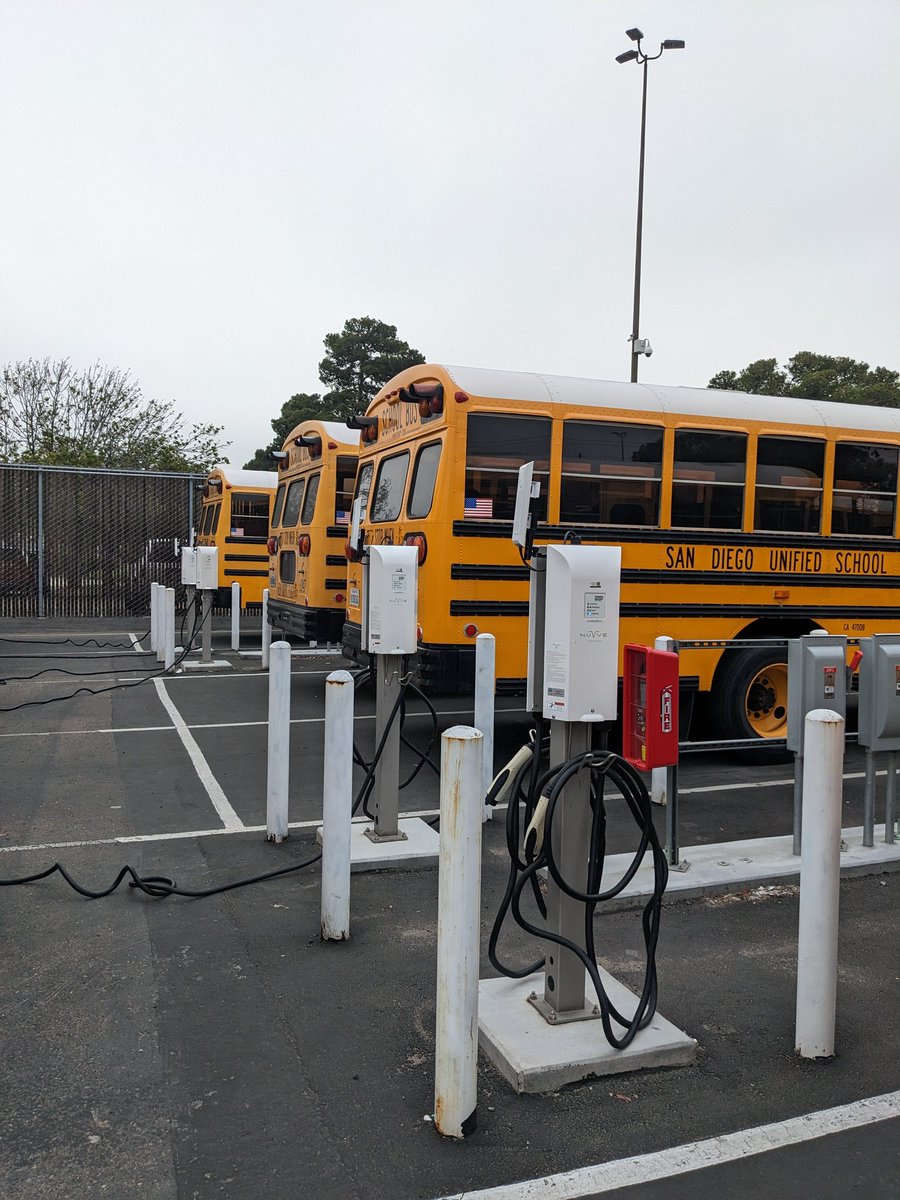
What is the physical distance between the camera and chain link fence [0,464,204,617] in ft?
65.8

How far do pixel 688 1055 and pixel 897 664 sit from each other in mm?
2820

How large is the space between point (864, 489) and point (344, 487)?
5744 mm

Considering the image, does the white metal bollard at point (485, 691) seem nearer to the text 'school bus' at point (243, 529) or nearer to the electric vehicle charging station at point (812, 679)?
the electric vehicle charging station at point (812, 679)

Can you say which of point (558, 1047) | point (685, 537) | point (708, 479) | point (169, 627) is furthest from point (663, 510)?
point (169, 627)

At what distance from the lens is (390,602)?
214 inches

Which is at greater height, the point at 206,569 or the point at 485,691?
the point at 206,569

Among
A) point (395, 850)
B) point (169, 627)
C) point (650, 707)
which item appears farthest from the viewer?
point (169, 627)

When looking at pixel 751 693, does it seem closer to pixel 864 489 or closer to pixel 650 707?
pixel 864 489

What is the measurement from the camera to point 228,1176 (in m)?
2.73

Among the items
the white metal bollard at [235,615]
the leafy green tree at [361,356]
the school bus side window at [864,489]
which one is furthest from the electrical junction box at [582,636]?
the leafy green tree at [361,356]

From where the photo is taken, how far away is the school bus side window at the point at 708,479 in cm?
799

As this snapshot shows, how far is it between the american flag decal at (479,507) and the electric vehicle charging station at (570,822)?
3919 millimetres

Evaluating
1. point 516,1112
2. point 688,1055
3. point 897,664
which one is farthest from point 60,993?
point 897,664

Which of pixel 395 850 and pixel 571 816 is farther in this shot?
pixel 395 850
